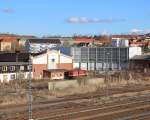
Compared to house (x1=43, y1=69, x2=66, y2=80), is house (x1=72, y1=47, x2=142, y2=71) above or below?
above

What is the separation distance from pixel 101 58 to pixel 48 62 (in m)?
23.9

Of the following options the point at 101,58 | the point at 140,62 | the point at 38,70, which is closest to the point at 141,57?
the point at 140,62

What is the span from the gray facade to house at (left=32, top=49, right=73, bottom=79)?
12802 millimetres

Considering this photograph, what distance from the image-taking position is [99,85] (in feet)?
161

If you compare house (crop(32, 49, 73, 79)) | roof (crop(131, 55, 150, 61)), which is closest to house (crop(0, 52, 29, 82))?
house (crop(32, 49, 73, 79))

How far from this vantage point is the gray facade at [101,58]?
99.4 m

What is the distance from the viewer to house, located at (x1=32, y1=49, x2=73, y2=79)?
7944cm

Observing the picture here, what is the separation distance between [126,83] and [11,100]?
2311 centimetres

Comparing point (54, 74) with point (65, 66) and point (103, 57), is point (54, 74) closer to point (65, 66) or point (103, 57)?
point (65, 66)

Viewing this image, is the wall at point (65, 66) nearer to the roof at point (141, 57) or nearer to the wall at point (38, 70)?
the wall at point (38, 70)

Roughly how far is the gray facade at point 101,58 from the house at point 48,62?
1280cm

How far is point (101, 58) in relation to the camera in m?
104

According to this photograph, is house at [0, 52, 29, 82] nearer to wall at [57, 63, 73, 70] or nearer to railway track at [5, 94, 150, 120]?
wall at [57, 63, 73, 70]

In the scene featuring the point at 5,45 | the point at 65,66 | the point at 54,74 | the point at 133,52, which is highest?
the point at 5,45
